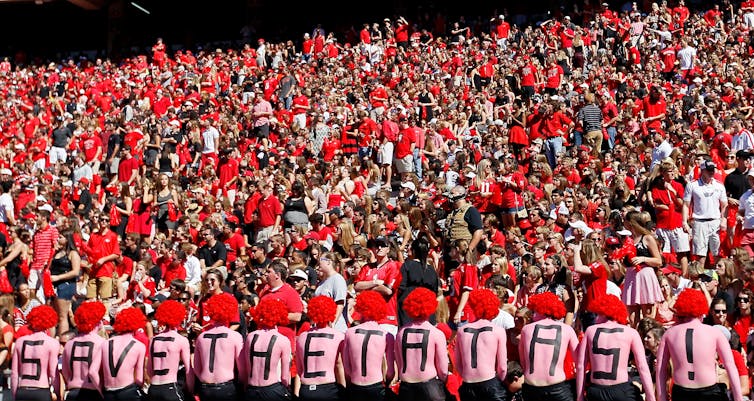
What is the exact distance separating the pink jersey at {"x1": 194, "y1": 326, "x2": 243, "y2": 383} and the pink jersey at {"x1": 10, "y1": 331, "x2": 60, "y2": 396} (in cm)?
124

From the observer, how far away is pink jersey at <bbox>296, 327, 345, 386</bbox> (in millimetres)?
7727

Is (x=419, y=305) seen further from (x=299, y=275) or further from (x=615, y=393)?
(x=299, y=275)

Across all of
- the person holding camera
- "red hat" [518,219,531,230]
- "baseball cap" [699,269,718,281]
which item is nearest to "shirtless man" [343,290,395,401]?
"baseball cap" [699,269,718,281]

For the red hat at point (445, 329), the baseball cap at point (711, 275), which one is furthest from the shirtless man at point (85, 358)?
the baseball cap at point (711, 275)

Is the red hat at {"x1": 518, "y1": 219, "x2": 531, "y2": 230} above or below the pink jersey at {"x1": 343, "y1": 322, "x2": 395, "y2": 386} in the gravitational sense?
above

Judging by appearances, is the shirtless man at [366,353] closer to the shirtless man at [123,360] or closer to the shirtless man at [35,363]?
the shirtless man at [123,360]

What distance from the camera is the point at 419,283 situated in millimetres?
9625

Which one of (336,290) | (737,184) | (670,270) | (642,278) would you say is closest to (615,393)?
(642,278)

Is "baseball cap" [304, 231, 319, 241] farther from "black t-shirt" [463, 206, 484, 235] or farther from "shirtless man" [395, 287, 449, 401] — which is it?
"shirtless man" [395, 287, 449, 401]

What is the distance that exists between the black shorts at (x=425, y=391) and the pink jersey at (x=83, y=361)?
8.38ft

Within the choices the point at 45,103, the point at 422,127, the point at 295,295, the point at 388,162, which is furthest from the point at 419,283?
the point at 45,103

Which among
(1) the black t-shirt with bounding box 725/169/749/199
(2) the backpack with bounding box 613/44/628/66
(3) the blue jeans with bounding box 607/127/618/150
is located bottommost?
(1) the black t-shirt with bounding box 725/169/749/199

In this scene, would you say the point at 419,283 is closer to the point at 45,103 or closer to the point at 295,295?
the point at 295,295

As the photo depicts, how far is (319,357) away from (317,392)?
0.27 m
